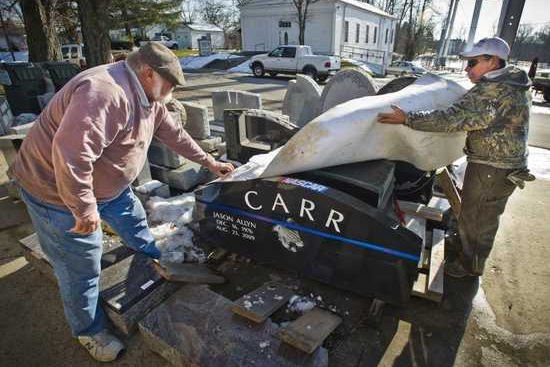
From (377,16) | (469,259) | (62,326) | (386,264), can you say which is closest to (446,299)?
(469,259)

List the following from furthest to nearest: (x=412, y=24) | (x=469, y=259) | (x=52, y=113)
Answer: (x=412, y=24) → (x=469, y=259) → (x=52, y=113)

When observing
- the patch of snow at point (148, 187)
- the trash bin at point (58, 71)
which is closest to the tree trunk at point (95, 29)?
the trash bin at point (58, 71)

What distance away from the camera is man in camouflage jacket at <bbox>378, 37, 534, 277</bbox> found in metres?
2.46

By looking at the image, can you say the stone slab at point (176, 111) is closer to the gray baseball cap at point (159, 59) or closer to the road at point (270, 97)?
the gray baseball cap at point (159, 59)

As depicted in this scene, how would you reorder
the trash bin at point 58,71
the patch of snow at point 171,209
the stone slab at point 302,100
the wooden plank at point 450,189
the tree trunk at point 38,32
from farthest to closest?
the tree trunk at point 38,32 → the trash bin at point 58,71 → the stone slab at point 302,100 → the patch of snow at point 171,209 → the wooden plank at point 450,189

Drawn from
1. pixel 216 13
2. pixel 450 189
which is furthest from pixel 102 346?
pixel 216 13

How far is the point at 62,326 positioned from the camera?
2516 millimetres

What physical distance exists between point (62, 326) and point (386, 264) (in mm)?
2407

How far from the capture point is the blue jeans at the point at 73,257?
191cm

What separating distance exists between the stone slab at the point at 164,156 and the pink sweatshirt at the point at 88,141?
235 centimetres

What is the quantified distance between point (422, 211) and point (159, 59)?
8.38 feet

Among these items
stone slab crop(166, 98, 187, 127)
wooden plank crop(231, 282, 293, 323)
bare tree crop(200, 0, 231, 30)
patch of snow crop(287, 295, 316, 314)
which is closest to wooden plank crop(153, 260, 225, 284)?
wooden plank crop(231, 282, 293, 323)

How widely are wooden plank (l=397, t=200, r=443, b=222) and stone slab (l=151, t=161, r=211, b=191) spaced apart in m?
2.64

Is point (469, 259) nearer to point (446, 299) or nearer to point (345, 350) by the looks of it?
point (446, 299)
